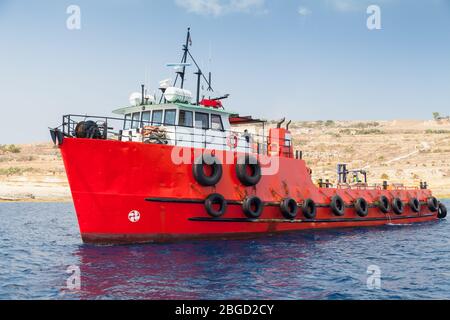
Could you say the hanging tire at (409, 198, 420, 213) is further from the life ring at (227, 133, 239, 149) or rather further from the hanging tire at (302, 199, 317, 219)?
the life ring at (227, 133, 239, 149)

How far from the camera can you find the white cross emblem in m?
12.4

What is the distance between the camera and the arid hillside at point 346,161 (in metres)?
43.8

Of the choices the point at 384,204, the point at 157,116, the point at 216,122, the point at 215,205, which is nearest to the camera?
the point at 215,205

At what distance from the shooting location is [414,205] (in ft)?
75.2

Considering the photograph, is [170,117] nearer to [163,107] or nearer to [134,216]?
[163,107]

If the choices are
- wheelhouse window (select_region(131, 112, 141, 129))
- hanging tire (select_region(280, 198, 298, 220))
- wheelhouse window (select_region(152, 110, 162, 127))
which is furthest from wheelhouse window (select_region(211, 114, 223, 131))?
hanging tire (select_region(280, 198, 298, 220))

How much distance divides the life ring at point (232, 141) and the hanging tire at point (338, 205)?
200 inches

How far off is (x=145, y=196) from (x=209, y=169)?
2.38 m

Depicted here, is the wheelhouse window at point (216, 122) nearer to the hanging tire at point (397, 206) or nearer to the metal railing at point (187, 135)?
the metal railing at point (187, 135)

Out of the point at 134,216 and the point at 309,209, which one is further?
the point at 309,209

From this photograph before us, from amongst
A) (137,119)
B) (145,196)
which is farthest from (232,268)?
(137,119)

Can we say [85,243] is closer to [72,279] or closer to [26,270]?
[26,270]

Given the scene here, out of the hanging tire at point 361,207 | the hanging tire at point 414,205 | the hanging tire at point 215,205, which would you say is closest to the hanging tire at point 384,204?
the hanging tire at point 361,207

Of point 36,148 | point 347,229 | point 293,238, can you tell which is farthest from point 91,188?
point 36,148
